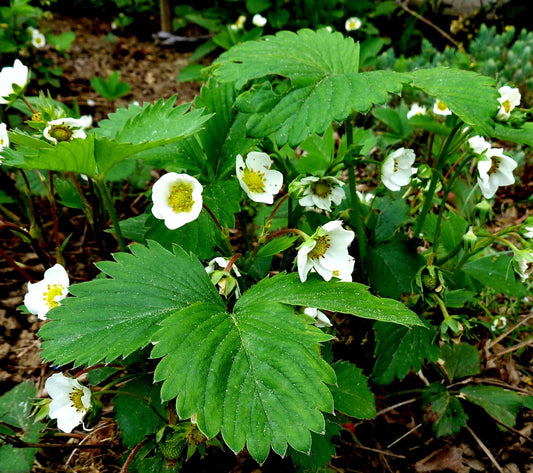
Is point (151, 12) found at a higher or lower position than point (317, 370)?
lower

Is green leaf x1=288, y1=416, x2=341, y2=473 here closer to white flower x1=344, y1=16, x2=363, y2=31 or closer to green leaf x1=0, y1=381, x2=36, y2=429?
green leaf x1=0, y1=381, x2=36, y2=429

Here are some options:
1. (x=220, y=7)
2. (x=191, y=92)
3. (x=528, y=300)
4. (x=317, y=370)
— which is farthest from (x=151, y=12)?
(x=317, y=370)

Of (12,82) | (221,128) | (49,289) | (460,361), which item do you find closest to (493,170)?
(460,361)

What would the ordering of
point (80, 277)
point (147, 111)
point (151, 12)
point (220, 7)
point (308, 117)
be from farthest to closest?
1. point (151, 12)
2. point (220, 7)
3. point (80, 277)
4. point (147, 111)
5. point (308, 117)

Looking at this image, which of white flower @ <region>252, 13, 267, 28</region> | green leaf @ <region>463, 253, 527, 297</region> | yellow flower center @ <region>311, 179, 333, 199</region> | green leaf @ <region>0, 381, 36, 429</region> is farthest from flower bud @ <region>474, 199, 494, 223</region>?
white flower @ <region>252, 13, 267, 28</region>

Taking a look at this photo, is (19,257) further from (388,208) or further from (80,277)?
(388,208)
